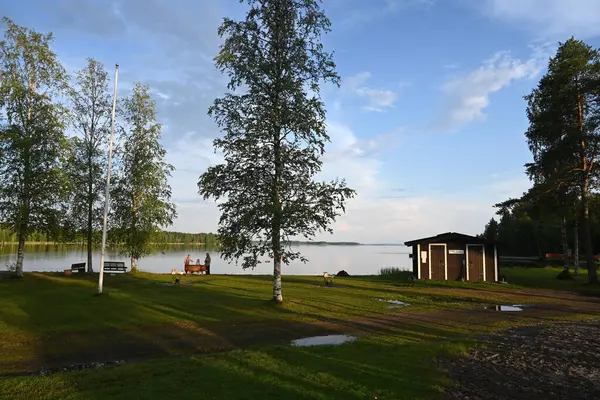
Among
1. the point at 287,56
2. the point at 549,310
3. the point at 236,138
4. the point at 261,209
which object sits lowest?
the point at 549,310

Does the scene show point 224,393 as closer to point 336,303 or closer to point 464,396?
point 464,396

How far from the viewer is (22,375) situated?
8.59 meters

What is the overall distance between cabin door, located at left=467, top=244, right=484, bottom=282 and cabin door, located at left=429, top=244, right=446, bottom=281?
1971 mm

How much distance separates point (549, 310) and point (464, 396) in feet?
49.0

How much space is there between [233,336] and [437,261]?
81.6 ft

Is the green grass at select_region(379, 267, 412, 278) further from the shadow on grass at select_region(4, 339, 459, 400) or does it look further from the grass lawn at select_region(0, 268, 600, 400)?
the shadow on grass at select_region(4, 339, 459, 400)

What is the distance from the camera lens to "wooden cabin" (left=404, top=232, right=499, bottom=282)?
33.2 meters

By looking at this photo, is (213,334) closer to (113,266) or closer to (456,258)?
(113,266)

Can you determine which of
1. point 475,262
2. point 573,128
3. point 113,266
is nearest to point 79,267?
point 113,266

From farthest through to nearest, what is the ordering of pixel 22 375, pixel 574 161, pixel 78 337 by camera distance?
pixel 574 161
pixel 78 337
pixel 22 375

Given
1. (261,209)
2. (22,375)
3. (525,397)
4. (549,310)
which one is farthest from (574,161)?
(22,375)

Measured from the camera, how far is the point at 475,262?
33.3 m

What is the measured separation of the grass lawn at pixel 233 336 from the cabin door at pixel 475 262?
8041mm

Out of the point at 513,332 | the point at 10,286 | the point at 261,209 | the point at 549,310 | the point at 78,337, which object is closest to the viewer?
the point at 78,337
